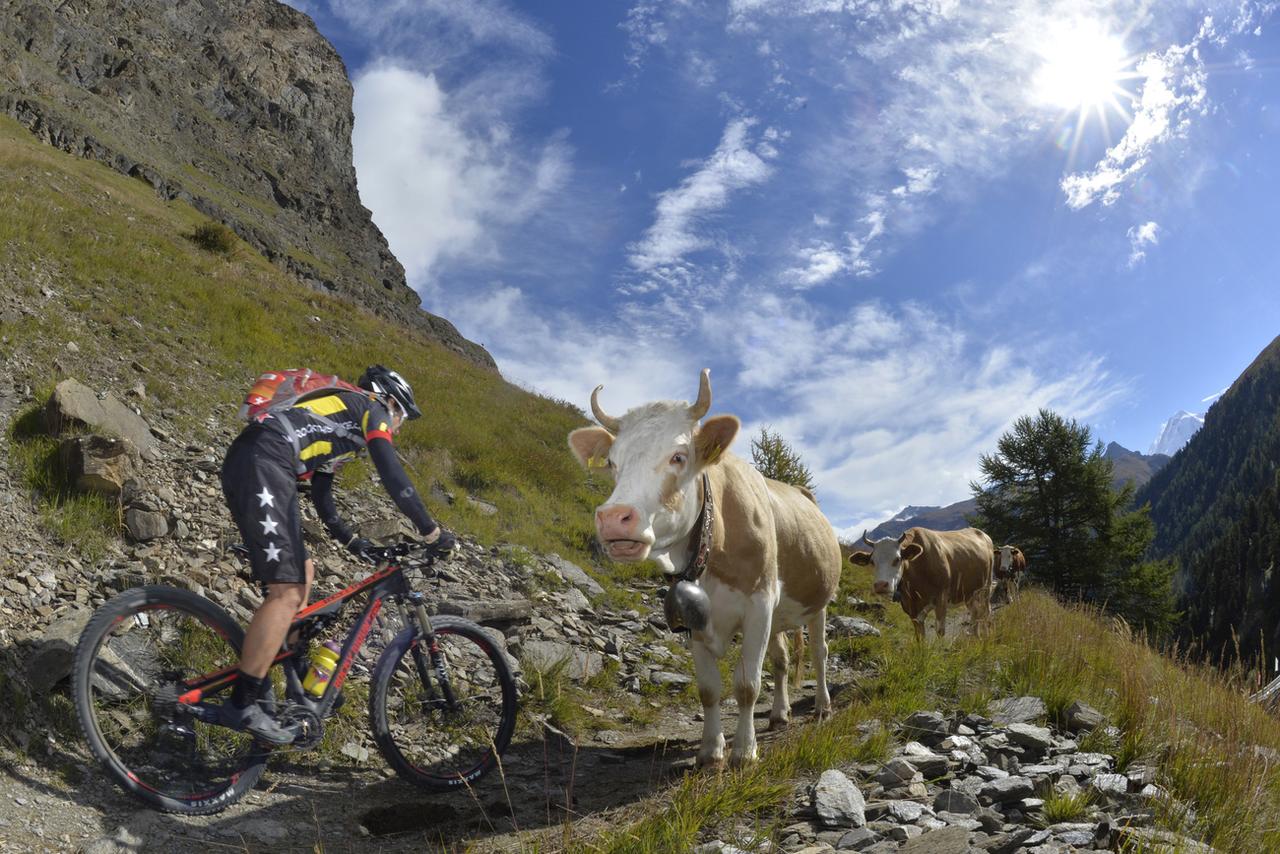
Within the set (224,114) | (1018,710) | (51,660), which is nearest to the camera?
(51,660)

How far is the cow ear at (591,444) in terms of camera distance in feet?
15.3

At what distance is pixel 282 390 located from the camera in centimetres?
451

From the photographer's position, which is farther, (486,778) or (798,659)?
(798,659)

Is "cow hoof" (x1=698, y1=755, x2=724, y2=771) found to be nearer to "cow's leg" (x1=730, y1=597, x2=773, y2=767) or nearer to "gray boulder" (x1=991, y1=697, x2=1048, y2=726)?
"cow's leg" (x1=730, y1=597, x2=773, y2=767)

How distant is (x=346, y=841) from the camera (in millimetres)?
4273

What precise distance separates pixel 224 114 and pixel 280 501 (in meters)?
109

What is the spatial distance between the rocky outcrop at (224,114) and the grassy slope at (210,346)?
27.1 meters

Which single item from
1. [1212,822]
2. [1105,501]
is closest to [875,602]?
[1212,822]

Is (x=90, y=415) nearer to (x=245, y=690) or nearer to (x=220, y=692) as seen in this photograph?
(x=220, y=692)

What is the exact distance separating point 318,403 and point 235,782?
2.34 meters

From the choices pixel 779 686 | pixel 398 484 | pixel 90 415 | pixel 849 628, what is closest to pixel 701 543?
pixel 398 484

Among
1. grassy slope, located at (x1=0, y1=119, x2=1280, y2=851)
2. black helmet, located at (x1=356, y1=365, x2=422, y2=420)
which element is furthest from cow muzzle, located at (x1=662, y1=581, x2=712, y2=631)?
black helmet, located at (x1=356, y1=365, x2=422, y2=420)

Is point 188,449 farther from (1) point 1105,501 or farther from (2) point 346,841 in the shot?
(1) point 1105,501

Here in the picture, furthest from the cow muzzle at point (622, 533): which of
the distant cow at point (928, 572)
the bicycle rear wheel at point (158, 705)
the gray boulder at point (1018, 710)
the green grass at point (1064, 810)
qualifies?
the distant cow at point (928, 572)
